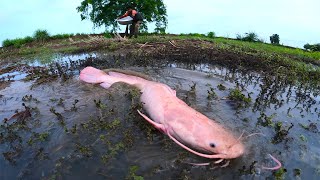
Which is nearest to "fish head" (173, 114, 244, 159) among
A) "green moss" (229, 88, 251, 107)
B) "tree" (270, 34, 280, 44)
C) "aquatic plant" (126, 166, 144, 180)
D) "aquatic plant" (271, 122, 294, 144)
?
"aquatic plant" (126, 166, 144, 180)

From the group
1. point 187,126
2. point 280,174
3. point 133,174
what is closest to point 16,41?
point 187,126

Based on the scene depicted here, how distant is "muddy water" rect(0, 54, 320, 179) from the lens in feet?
14.0

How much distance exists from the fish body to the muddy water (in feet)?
0.56

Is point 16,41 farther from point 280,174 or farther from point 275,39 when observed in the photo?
point 280,174

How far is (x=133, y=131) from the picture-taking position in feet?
16.7

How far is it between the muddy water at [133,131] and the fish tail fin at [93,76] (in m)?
0.16

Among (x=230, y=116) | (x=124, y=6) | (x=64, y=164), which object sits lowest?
(x=64, y=164)

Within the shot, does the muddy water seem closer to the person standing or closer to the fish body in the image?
the fish body

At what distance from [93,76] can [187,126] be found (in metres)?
3.35

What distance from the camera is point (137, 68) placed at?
350 inches

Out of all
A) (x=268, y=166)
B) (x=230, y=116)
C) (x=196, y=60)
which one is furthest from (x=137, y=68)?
(x=268, y=166)

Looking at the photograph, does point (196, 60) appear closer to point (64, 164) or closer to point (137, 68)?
point (137, 68)

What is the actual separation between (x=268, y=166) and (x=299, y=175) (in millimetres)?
395

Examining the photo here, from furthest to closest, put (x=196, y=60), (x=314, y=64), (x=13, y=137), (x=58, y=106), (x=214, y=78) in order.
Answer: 1. (x=314, y=64)
2. (x=196, y=60)
3. (x=214, y=78)
4. (x=58, y=106)
5. (x=13, y=137)
